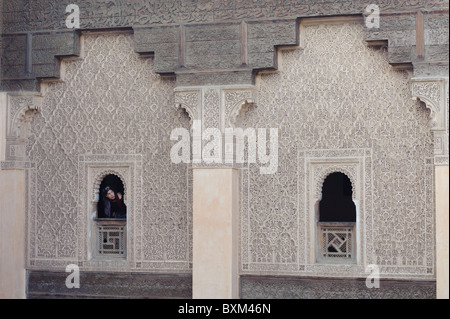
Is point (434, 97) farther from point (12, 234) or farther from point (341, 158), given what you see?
point (12, 234)

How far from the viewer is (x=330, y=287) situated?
751 cm

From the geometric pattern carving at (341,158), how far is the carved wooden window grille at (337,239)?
106 millimetres

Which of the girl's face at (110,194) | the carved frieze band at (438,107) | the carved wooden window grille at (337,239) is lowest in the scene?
the carved wooden window grille at (337,239)

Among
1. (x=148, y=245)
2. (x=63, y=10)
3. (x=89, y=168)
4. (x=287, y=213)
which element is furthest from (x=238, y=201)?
(x=63, y=10)

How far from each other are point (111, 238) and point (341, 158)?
240cm

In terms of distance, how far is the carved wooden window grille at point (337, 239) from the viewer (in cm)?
756

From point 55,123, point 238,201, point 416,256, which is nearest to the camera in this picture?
point 416,256

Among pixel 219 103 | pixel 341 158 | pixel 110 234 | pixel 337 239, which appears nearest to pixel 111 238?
pixel 110 234

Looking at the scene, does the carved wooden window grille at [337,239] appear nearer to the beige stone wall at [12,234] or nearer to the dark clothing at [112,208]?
the dark clothing at [112,208]

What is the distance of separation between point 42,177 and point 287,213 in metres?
2.49

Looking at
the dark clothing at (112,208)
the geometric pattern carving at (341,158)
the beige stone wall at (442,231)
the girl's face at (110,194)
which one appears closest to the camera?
the beige stone wall at (442,231)

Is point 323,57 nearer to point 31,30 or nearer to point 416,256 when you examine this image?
point 416,256

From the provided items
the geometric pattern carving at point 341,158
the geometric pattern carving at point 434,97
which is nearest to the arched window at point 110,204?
the geometric pattern carving at point 341,158

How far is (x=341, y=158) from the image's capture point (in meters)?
7.53
